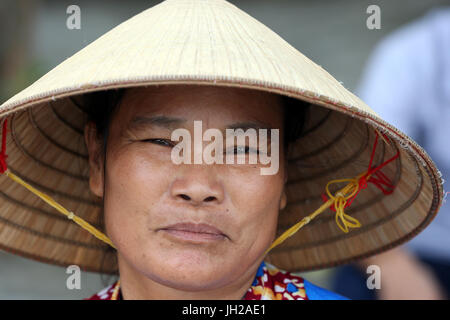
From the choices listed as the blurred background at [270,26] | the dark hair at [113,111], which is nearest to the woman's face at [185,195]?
the dark hair at [113,111]

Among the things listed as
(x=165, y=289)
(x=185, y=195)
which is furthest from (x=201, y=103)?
(x=165, y=289)

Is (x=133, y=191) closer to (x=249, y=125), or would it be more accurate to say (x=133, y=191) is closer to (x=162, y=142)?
(x=162, y=142)

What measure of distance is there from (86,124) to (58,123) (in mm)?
107

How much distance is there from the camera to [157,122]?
143 centimetres

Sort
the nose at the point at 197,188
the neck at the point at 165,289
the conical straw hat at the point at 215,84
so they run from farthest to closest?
the neck at the point at 165,289 → the nose at the point at 197,188 → the conical straw hat at the point at 215,84

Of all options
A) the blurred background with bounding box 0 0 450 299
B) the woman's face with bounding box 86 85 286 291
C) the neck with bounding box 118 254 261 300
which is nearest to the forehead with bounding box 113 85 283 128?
the woman's face with bounding box 86 85 286 291

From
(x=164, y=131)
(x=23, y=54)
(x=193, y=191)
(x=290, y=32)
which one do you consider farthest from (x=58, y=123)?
(x=290, y=32)

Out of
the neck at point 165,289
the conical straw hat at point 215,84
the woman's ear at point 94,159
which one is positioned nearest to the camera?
the conical straw hat at point 215,84

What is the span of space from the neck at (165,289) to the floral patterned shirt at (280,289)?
24mm

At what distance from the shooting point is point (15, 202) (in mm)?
1756

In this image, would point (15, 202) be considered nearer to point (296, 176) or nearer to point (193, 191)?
point (193, 191)

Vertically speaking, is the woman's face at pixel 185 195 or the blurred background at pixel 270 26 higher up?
the blurred background at pixel 270 26

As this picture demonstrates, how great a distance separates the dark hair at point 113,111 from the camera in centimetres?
162

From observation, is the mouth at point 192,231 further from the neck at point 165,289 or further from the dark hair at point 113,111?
the dark hair at point 113,111
